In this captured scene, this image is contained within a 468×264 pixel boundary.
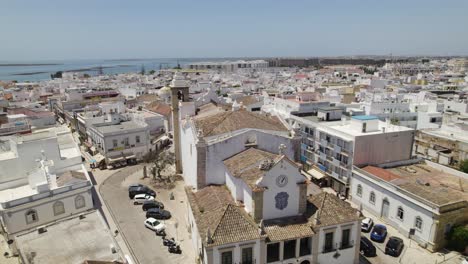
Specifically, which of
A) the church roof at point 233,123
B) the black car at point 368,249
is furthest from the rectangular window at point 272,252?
the church roof at point 233,123

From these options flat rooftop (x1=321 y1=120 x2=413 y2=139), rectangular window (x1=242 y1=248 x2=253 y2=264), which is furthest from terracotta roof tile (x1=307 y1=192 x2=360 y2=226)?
flat rooftop (x1=321 y1=120 x2=413 y2=139)

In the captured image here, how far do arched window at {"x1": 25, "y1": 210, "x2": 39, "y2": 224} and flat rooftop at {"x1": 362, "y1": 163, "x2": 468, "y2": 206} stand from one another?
32.3 meters

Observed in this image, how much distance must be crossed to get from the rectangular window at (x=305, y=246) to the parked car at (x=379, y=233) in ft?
29.8

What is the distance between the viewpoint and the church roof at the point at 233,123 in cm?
2873

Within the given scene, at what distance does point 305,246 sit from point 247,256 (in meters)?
4.60

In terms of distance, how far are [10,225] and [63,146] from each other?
15.2 metres

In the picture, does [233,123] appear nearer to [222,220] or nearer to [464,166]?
[222,220]

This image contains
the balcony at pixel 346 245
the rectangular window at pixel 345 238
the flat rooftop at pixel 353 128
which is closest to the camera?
the rectangular window at pixel 345 238

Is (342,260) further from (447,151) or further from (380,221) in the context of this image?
(447,151)

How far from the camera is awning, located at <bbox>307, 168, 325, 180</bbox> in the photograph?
1549 inches

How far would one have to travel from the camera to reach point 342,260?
23578 mm

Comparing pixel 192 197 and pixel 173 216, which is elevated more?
pixel 192 197

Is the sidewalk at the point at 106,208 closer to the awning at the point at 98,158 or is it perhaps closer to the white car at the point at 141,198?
the awning at the point at 98,158

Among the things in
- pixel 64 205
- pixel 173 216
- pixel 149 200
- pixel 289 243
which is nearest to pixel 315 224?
pixel 289 243
